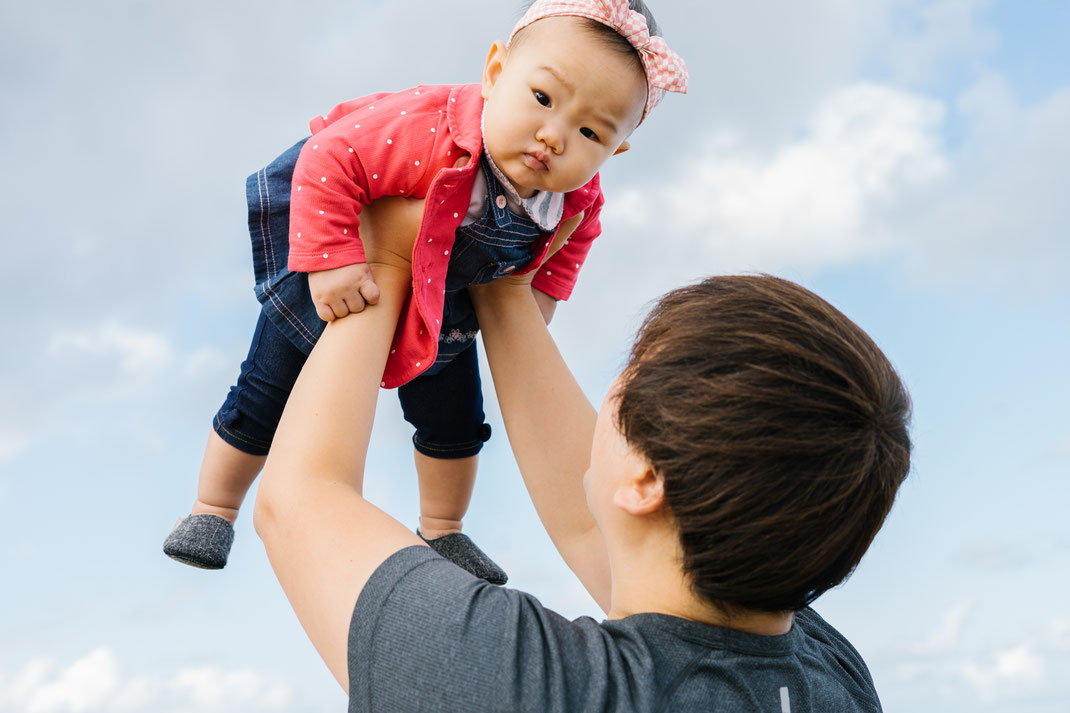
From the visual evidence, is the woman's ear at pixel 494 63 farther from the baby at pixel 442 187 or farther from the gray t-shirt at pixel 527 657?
the gray t-shirt at pixel 527 657

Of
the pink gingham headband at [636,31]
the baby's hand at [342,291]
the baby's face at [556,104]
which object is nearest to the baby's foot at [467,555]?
the baby's hand at [342,291]

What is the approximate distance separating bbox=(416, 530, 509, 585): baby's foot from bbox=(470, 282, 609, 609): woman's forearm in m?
0.45

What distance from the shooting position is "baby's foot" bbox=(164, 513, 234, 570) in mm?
2168

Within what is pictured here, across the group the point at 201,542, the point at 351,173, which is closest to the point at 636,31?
the point at 351,173

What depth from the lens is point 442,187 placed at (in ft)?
5.98

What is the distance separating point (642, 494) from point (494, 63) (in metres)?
1.20

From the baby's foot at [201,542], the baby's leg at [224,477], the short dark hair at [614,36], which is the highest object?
the short dark hair at [614,36]

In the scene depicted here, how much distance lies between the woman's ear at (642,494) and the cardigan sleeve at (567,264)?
42.8 inches

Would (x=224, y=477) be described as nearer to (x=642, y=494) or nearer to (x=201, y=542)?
(x=201, y=542)

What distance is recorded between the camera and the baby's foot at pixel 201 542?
217cm

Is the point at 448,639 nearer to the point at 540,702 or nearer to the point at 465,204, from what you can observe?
the point at 540,702

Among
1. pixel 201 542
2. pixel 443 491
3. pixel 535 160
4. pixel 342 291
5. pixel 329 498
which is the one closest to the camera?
pixel 329 498

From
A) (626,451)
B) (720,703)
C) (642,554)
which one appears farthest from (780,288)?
(720,703)

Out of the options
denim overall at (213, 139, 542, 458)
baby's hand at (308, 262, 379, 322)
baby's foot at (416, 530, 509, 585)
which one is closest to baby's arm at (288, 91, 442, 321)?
baby's hand at (308, 262, 379, 322)
